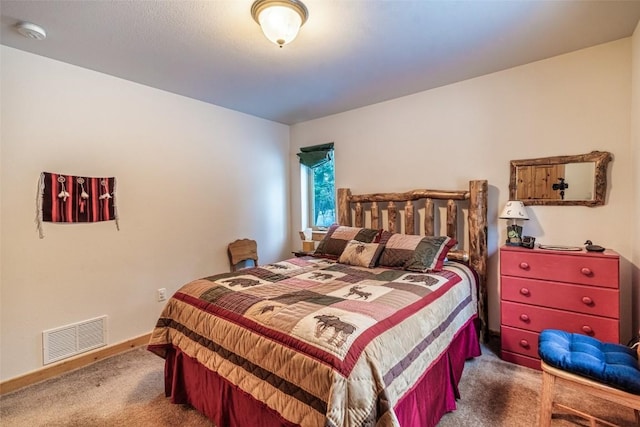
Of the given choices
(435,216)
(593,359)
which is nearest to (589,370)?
(593,359)

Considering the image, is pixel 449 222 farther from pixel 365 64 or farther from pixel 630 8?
pixel 630 8

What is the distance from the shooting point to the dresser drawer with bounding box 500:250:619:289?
1.96 meters

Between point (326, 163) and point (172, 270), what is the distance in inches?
90.1

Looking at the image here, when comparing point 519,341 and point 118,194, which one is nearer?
point 519,341

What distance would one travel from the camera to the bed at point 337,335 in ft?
3.77

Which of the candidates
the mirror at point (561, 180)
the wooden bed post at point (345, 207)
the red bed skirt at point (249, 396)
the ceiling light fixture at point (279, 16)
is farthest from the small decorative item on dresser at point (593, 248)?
the ceiling light fixture at point (279, 16)

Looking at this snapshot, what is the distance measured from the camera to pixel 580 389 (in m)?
1.44

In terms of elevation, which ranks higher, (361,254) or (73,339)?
(361,254)

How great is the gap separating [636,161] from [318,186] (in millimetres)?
3126

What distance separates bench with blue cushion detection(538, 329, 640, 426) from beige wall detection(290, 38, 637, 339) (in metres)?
1.02

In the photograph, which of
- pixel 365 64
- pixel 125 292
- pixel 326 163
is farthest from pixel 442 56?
pixel 125 292

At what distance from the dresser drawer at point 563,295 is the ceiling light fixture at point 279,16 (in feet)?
7.74

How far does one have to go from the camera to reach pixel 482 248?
2.64m

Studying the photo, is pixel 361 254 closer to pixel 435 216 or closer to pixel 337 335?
pixel 435 216
